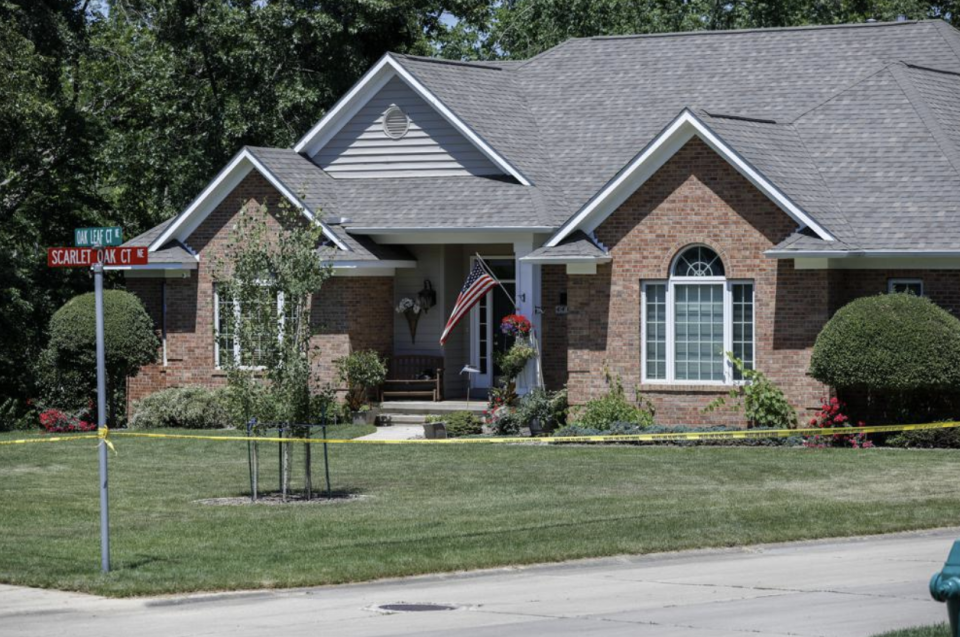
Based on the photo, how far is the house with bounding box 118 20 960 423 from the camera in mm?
27297

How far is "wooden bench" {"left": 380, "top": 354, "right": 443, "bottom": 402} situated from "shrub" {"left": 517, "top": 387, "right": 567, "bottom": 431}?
2.85 meters

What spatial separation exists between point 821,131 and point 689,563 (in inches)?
622

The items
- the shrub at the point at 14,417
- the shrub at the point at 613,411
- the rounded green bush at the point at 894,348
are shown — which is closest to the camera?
the rounded green bush at the point at 894,348

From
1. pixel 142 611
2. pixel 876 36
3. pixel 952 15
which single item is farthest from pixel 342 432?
pixel 952 15

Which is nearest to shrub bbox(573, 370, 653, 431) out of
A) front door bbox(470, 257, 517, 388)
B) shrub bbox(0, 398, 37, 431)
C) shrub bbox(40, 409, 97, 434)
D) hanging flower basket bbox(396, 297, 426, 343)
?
front door bbox(470, 257, 517, 388)

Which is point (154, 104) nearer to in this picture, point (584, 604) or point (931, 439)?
point (931, 439)

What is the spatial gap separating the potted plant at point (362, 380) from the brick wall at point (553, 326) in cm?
300

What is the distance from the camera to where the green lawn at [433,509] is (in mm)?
15656

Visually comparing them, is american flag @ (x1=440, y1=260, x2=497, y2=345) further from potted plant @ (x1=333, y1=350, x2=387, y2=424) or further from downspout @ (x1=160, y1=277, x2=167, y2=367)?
downspout @ (x1=160, y1=277, x2=167, y2=367)

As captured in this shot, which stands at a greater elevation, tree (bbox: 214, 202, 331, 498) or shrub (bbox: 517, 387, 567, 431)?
tree (bbox: 214, 202, 331, 498)

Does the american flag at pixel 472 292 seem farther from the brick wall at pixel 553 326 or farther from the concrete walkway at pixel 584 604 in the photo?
the concrete walkway at pixel 584 604

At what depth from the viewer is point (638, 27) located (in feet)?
145

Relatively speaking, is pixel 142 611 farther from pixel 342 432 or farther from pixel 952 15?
pixel 952 15

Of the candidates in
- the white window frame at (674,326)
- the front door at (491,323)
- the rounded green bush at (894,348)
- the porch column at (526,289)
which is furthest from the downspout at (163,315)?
the rounded green bush at (894,348)
